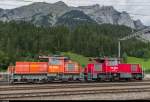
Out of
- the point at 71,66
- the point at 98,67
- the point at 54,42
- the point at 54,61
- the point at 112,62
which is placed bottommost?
the point at 98,67

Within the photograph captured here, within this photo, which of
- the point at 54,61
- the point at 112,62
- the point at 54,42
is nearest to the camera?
the point at 54,61

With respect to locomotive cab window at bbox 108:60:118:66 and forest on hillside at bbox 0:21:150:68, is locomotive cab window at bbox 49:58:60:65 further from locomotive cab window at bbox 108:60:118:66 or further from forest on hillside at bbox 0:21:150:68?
forest on hillside at bbox 0:21:150:68

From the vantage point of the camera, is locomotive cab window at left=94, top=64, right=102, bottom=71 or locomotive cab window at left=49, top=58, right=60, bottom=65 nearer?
locomotive cab window at left=49, top=58, right=60, bottom=65

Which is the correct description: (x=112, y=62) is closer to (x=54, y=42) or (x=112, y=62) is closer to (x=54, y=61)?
(x=54, y=61)

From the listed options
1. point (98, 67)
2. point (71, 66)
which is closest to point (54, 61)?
point (71, 66)

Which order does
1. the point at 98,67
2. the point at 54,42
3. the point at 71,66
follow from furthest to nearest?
the point at 54,42, the point at 98,67, the point at 71,66

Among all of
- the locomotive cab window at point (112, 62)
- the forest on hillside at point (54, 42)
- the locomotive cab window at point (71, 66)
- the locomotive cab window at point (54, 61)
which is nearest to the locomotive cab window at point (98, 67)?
the locomotive cab window at point (112, 62)

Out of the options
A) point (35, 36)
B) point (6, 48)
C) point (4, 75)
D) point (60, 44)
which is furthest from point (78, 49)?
point (4, 75)

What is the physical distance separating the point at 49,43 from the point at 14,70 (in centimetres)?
9131

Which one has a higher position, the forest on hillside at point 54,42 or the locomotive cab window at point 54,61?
the forest on hillside at point 54,42

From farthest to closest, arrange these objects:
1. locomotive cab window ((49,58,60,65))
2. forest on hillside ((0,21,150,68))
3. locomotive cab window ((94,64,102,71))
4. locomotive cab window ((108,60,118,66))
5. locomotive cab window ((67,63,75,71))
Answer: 1. forest on hillside ((0,21,150,68))
2. locomotive cab window ((108,60,118,66))
3. locomotive cab window ((94,64,102,71))
4. locomotive cab window ((67,63,75,71))
5. locomotive cab window ((49,58,60,65))

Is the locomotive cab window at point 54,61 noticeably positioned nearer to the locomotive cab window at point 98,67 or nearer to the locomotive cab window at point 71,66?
the locomotive cab window at point 71,66

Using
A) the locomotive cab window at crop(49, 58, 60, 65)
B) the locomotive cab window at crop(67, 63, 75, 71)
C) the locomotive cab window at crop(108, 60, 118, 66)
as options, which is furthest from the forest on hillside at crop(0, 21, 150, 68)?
the locomotive cab window at crop(67, 63, 75, 71)

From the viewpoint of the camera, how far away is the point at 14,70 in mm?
37250
